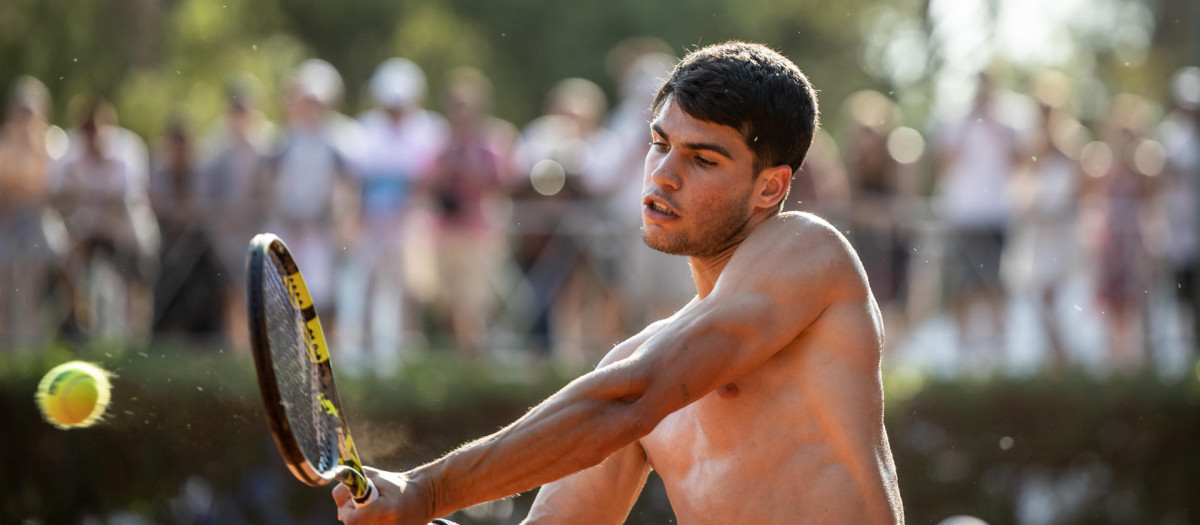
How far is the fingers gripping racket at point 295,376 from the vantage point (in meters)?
2.64

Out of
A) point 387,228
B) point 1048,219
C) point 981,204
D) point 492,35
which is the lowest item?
point 492,35

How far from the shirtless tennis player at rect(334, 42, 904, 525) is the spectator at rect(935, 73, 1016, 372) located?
5359 millimetres

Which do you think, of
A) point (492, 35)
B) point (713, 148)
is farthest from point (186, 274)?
point (492, 35)

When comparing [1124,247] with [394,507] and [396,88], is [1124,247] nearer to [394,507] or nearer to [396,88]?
[396,88]

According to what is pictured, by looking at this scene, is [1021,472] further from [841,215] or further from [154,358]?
[154,358]

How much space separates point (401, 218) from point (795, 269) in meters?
5.59

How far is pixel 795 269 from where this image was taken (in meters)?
3.02

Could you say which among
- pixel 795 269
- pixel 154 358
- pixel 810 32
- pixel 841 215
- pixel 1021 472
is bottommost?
pixel 810 32

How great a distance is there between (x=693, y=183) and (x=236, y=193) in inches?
226

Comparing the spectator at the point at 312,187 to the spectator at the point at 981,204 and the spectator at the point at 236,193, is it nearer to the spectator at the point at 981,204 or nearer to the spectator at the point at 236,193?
the spectator at the point at 236,193

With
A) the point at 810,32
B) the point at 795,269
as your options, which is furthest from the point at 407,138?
the point at 810,32

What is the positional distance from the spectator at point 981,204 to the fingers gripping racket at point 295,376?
19.1 feet

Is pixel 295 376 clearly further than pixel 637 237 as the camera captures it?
No

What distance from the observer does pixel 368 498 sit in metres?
2.75
